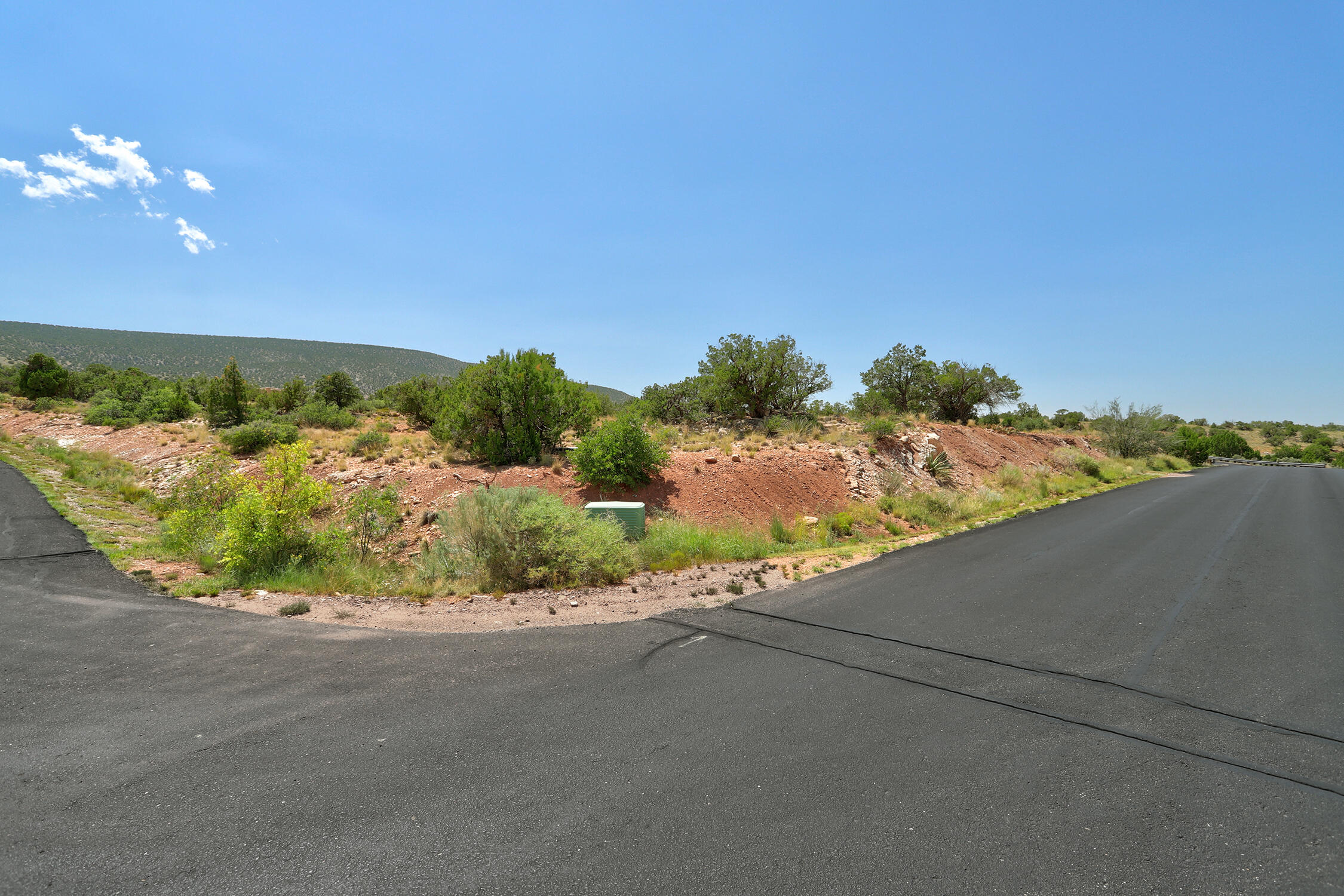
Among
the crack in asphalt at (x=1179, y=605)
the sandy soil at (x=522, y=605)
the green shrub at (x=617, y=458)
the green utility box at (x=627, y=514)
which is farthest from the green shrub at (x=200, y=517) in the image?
the crack in asphalt at (x=1179, y=605)

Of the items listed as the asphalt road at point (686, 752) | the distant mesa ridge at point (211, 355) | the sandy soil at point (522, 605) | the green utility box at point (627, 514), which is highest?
the distant mesa ridge at point (211, 355)

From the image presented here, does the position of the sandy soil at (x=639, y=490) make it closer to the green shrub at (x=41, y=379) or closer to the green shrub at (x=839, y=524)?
the green shrub at (x=839, y=524)

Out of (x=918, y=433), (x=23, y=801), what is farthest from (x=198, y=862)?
(x=918, y=433)

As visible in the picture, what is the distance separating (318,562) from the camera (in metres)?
9.45

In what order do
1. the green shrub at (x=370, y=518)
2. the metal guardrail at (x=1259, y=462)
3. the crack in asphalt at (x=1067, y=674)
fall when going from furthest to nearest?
1. the metal guardrail at (x=1259, y=462)
2. the green shrub at (x=370, y=518)
3. the crack in asphalt at (x=1067, y=674)

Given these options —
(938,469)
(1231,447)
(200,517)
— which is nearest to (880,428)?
(938,469)

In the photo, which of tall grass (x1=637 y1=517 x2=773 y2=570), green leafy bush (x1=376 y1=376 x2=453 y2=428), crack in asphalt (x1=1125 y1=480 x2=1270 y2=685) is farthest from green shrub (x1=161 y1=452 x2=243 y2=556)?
green leafy bush (x1=376 y1=376 x2=453 y2=428)

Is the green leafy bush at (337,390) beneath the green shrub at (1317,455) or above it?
above

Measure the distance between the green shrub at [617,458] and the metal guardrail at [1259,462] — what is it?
61.5 meters

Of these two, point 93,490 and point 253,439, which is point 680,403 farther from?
point 93,490

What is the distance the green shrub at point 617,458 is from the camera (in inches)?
610

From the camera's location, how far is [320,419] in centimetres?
3022

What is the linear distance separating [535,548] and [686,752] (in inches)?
226

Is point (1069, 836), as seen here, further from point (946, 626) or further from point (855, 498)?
point (855, 498)
